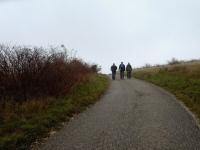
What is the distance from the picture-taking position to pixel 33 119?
42.8 feet

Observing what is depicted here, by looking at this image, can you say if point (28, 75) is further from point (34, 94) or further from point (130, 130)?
point (130, 130)

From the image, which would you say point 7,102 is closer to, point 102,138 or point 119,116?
point 119,116

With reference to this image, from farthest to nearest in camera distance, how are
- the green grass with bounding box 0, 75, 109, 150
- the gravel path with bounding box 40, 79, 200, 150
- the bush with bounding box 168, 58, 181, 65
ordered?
the bush with bounding box 168, 58, 181, 65
the green grass with bounding box 0, 75, 109, 150
the gravel path with bounding box 40, 79, 200, 150

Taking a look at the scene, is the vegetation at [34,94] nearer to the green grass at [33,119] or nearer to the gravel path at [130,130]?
the green grass at [33,119]

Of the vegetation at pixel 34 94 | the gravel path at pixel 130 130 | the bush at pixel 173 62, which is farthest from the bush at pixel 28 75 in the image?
the bush at pixel 173 62

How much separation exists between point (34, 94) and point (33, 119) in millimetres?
4012

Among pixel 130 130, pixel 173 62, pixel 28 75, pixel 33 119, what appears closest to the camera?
pixel 130 130

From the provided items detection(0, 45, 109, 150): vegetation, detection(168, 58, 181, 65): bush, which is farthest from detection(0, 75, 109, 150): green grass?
detection(168, 58, 181, 65): bush

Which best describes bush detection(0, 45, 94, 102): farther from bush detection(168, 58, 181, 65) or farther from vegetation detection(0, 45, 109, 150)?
bush detection(168, 58, 181, 65)

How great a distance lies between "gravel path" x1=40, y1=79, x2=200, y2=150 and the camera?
1008 cm

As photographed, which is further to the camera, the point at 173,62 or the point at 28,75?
the point at 173,62

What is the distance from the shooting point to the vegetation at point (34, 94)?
12.4 meters

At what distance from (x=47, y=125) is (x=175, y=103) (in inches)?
300

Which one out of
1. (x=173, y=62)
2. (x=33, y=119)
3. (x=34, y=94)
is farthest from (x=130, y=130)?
(x=173, y=62)
